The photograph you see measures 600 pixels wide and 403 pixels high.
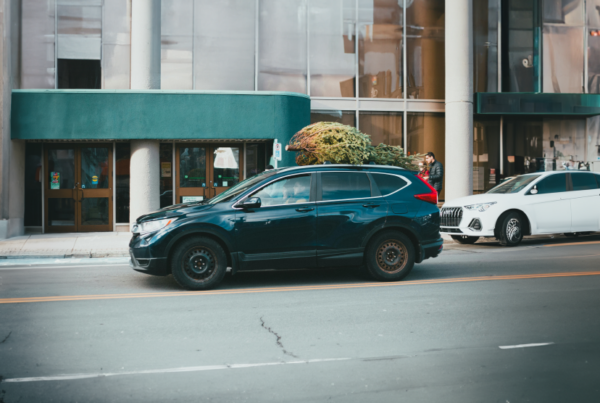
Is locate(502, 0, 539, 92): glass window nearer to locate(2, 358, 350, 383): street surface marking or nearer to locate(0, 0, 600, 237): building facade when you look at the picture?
locate(0, 0, 600, 237): building facade

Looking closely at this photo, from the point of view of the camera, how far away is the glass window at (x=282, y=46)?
61.4 feet

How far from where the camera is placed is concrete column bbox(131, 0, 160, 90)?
55.1 feet

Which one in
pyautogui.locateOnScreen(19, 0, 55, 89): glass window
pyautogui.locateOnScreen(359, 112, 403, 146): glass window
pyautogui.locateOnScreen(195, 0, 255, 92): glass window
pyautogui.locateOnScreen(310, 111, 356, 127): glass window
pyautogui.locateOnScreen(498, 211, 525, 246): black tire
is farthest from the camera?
pyautogui.locateOnScreen(359, 112, 403, 146): glass window

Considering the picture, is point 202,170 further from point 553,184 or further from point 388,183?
point 388,183

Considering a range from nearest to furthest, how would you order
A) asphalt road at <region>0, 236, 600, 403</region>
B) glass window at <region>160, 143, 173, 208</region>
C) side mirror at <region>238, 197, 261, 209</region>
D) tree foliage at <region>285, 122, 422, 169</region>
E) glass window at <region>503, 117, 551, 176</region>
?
asphalt road at <region>0, 236, 600, 403</region>
side mirror at <region>238, 197, 261, 209</region>
tree foliage at <region>285, 122, 422, 169</region>
glass window at <region>160, 143, 173, 208</region>
glass window at <region>503, 117, 551, 176</region>

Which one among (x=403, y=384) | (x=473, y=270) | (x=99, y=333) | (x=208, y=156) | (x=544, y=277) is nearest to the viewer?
(x=403, y=384)

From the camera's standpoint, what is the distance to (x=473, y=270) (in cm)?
965

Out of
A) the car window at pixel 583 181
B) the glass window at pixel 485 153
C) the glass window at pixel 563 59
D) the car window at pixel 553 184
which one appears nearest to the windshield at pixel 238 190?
the car window at pixel 553 184

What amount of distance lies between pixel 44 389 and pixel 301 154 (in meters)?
11.9

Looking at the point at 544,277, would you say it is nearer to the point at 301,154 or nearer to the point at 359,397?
the point at 359,397

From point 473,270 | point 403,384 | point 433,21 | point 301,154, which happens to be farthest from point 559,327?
point 433,21

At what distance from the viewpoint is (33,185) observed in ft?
56.7

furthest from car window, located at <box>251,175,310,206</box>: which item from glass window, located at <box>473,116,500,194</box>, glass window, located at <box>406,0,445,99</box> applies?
glass window, located at <box>473,116,500,194</box>

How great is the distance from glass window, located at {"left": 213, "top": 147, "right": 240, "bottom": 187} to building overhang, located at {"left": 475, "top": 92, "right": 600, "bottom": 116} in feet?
27.4
